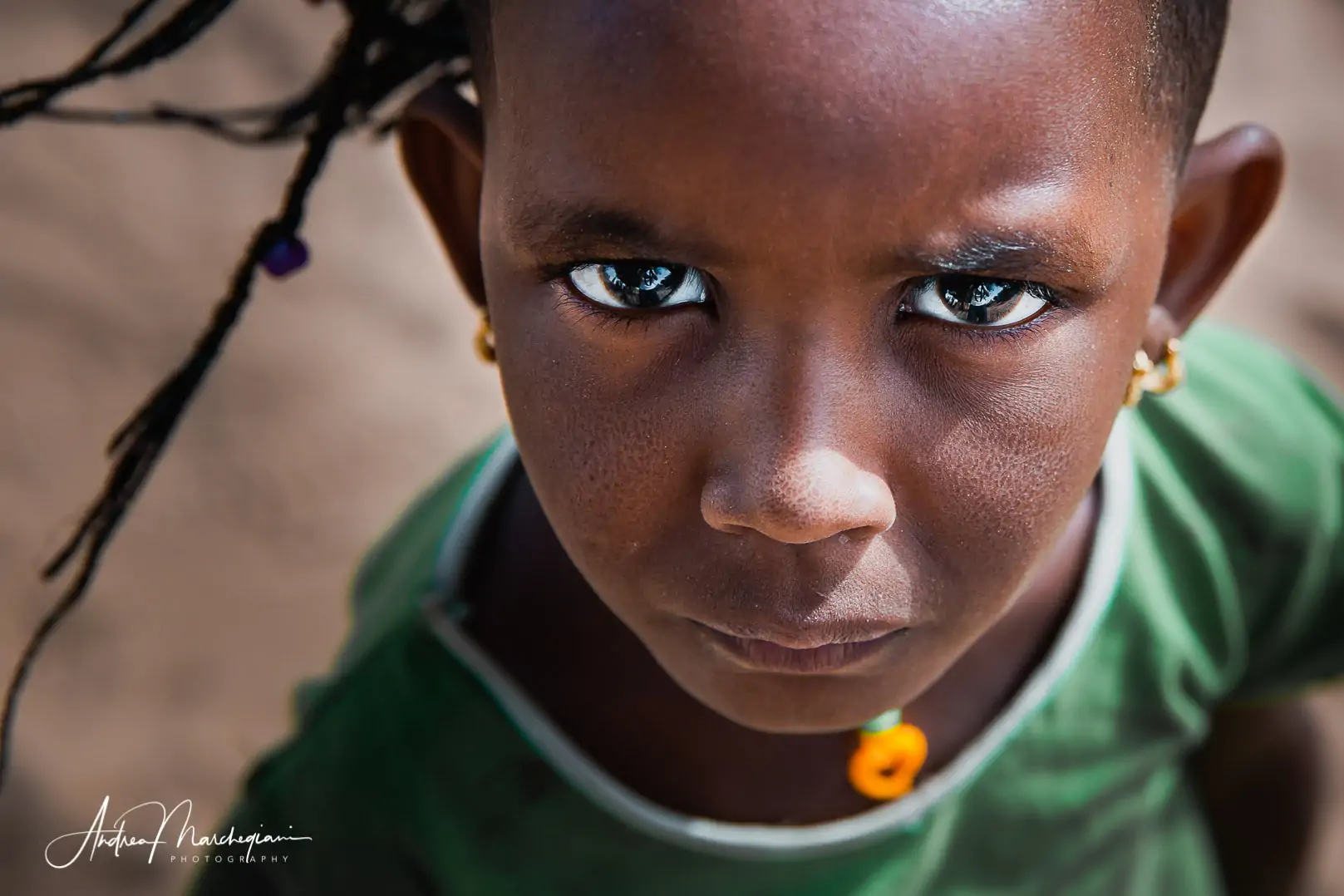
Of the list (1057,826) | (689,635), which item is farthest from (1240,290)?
(689,635)

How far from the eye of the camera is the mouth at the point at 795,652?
2.51 ft

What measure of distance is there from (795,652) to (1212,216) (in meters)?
0.39

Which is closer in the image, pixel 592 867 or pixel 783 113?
pixel 783 113

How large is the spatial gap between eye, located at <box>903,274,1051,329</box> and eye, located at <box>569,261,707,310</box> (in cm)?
11

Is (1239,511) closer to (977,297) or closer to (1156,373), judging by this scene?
(1156,373)

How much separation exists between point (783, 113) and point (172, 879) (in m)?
1.42

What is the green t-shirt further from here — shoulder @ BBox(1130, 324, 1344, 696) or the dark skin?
the dark skin

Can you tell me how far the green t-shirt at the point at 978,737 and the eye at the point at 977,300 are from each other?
0.42 meters

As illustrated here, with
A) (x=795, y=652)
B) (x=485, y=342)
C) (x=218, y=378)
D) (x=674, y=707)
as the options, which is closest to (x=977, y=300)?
(x=795, y=652)

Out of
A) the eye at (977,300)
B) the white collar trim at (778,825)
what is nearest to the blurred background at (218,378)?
the white collar trim at (778,825)

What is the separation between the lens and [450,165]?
0.90 meters

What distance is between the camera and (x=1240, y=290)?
2012 millimetres

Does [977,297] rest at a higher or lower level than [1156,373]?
higher

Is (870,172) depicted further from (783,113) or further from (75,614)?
(75,614)
